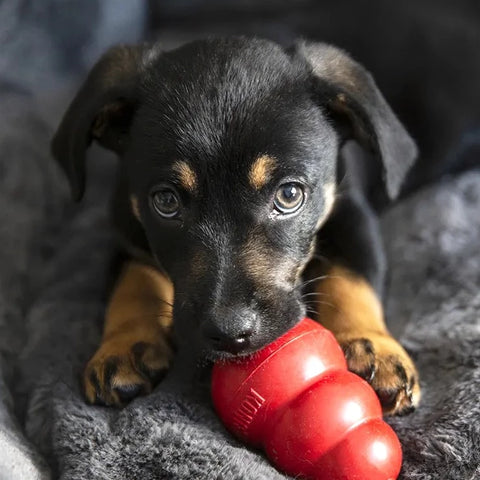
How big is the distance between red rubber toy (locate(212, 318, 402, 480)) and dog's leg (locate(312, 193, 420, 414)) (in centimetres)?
13

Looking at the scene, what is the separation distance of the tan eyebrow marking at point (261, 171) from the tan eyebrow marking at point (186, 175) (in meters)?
0.14

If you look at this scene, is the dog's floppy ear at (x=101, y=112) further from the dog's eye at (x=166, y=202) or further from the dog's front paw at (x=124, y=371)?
the dog's front paw at (x=124, y=371)

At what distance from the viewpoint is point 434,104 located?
10.8ft

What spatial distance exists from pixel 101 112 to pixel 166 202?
0.37 meters

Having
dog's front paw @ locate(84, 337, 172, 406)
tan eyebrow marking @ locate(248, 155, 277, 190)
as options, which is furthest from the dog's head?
dog's front paw @ locate(84, 337, 172, 406)

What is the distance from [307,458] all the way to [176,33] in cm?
252

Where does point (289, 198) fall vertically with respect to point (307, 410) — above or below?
above

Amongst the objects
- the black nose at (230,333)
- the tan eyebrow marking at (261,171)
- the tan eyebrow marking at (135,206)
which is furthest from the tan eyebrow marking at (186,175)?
the black nose at (230,333)

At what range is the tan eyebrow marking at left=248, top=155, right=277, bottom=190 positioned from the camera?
2.00 metres

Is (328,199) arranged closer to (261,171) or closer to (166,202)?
(261,171)

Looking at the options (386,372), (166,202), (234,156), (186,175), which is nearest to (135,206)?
(166,202)

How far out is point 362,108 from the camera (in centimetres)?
218

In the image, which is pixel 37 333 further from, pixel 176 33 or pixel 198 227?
pixel 176 33

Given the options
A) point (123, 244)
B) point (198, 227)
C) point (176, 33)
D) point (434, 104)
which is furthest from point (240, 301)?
point (176, 33)
